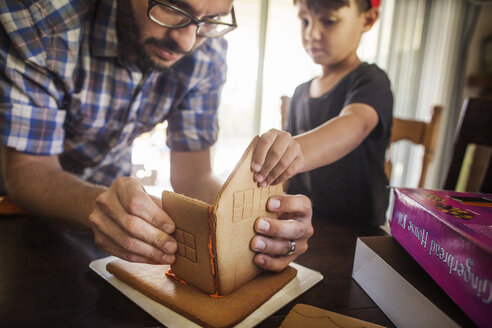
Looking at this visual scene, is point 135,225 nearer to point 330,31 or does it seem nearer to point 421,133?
point 330,31

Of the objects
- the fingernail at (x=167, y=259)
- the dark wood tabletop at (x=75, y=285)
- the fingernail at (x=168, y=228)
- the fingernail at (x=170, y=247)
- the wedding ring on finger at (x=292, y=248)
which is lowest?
the dark wood tabletop at (x=75, y=285)

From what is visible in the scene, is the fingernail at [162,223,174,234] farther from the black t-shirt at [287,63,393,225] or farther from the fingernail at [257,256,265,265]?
the black t-shirt at [287,63,393,225]

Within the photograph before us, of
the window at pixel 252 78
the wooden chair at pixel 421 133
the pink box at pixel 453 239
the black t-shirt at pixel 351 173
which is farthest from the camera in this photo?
the window at pixel 252 78

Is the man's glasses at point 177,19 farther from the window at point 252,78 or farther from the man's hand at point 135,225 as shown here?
the window at point 252,78

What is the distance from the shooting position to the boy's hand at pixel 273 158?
474 millimetres

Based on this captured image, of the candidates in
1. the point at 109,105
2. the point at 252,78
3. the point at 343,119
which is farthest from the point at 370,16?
the point at 252,78

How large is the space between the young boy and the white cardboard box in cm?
22

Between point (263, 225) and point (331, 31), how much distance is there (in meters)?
0.58

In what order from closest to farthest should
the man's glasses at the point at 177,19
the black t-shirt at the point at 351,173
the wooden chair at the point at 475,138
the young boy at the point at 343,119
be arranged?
1. the man's glasses at the point at 177,19
2. the young boy at the point at 343,119
3. the black t-shirt at the point at 351,173
4. the wooden chair at the point at 475,138

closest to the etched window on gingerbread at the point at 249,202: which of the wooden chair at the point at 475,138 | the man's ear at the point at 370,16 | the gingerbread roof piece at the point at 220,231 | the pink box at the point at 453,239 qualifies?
the gingerbread roof piece at the point at 220,231

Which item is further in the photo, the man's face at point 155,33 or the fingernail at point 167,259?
the man's face at point 155,33

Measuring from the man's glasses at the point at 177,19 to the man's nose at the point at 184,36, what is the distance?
0.6 inches

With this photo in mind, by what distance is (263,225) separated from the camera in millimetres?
496

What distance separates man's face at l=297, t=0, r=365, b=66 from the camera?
805 mm
